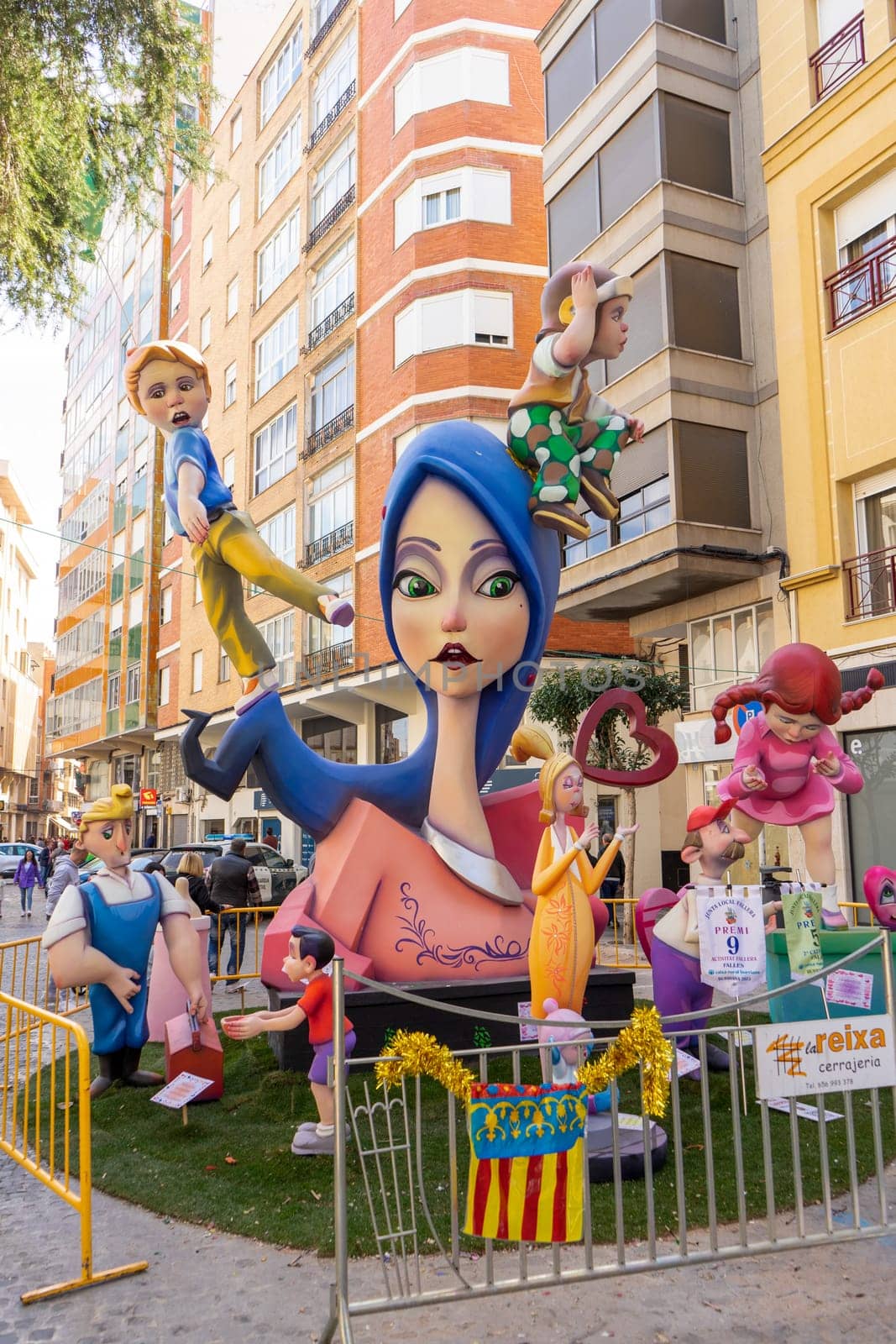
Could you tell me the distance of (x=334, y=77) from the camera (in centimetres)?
2498

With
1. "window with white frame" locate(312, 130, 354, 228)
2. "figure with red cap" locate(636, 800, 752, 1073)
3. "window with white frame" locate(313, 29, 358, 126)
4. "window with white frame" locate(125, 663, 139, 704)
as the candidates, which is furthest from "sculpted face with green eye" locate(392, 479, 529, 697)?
"window with white frame" locate(125, 663, 139, 704)

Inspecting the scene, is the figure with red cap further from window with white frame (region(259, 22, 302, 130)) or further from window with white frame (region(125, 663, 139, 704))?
window with white frame (region(125, 663, 139, 704))

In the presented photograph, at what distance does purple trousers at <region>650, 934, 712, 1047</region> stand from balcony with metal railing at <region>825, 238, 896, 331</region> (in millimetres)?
9980

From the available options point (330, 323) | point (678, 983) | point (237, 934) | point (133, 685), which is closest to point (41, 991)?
point (237, 934)

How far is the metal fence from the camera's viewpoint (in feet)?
11.6

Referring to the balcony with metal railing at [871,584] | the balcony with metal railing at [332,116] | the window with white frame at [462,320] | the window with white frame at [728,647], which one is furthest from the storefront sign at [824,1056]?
the balcony with metal railing at [332,116]

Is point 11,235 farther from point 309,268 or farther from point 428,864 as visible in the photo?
point 309,268

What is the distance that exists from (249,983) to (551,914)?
7358mm

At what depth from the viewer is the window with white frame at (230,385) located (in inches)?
1147

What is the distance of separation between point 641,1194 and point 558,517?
453cm

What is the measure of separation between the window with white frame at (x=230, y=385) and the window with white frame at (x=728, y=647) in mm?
16489

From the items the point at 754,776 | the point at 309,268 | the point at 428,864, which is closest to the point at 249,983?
the point at 428,864

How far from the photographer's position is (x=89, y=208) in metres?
9.75

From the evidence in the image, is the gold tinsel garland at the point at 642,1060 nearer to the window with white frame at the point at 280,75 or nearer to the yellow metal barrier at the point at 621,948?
the yellow metal barrier at the point at 621,948
